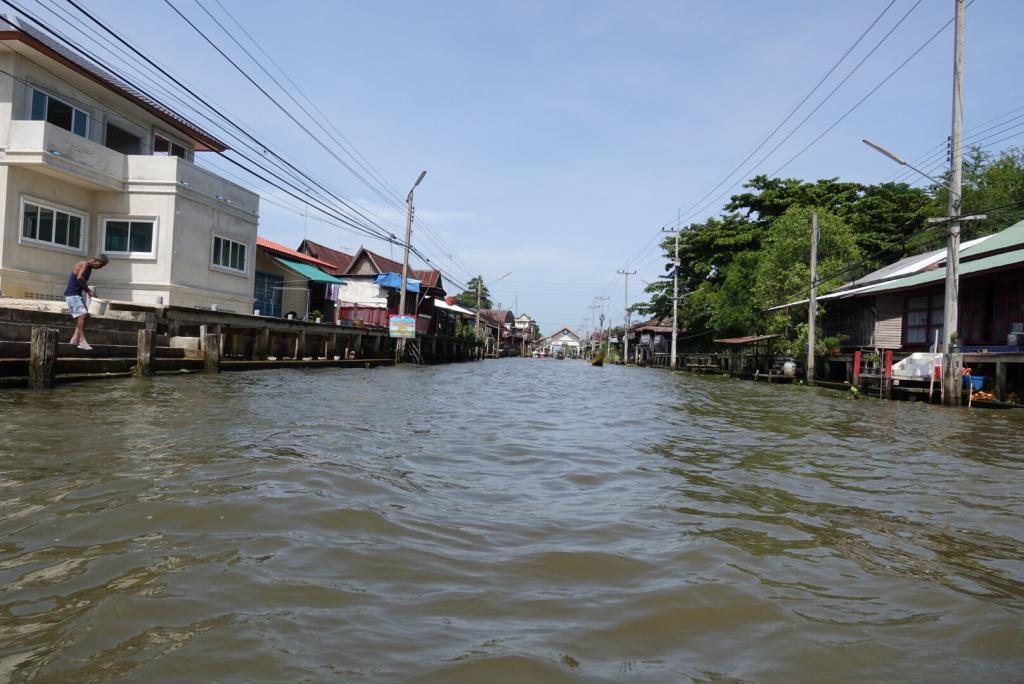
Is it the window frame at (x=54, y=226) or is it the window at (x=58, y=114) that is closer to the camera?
the window frame at (x=54, y=226)

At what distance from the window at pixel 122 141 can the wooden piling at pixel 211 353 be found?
25.3 feet

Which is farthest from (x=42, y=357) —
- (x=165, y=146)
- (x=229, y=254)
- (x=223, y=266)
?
(x=165, y=146)

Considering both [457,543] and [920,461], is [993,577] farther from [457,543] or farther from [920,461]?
[920,461]

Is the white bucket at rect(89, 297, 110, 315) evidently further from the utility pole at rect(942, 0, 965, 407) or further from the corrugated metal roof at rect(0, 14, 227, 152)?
the utility pole at rect(942, 0, 965, 407)

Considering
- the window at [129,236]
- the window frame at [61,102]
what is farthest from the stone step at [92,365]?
the window frame at [61,102]

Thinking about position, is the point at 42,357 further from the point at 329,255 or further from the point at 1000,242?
the point at 329,255

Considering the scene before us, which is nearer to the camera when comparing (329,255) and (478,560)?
(478,560)

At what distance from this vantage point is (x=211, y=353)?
582 inches

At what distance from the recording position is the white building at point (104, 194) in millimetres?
15008

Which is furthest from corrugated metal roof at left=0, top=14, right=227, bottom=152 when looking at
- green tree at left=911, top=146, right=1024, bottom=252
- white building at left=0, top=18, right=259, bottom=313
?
green tree at left=911, top=146, right=1024, bottom=252

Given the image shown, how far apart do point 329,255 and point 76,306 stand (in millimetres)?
27948

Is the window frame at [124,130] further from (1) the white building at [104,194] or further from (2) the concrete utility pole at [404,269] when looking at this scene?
(2) the concrete utility pole at [404,269]

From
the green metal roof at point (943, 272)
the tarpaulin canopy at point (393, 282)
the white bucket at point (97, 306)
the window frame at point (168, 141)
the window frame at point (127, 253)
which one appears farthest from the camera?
the tarpaulin canopy at point (393, 282)

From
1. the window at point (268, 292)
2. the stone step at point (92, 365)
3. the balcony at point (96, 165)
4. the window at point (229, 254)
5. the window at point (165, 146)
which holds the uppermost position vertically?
the window at point (165, 146)
